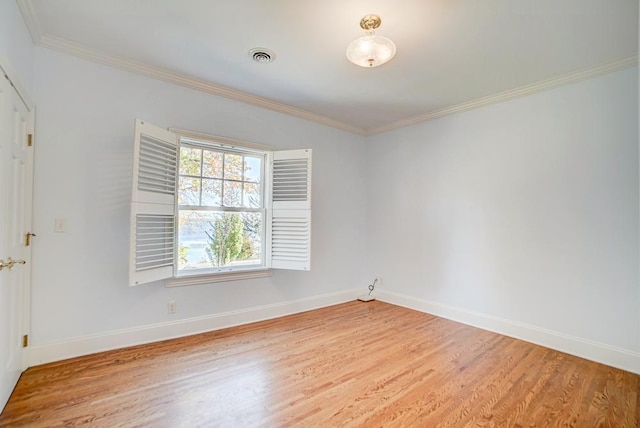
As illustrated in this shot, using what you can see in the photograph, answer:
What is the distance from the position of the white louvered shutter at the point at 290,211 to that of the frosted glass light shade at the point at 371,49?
1.51 metres

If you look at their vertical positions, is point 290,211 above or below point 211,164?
below

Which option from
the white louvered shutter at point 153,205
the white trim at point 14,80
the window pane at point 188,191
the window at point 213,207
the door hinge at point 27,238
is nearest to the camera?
the white trim at point 14,80

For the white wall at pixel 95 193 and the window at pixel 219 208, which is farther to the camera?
the window at pixel 219 208

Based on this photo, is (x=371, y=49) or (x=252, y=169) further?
(x=252, y=169)

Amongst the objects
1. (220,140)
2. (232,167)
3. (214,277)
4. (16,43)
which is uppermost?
(16,43)

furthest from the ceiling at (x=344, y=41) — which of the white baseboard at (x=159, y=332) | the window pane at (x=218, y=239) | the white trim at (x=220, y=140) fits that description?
the white baseboard at (x=159, y=332)

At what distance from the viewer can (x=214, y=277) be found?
328 cm

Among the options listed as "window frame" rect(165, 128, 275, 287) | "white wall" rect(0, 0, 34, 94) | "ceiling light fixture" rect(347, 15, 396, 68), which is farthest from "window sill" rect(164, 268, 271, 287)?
"ceiling light fixture" rect(347, 15, 396, 68)

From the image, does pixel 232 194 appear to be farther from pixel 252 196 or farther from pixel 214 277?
pixel 214 277

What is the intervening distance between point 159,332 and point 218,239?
3.53 ft

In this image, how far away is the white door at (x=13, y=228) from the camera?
1810 millimetres

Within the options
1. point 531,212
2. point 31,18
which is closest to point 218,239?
point 31,18

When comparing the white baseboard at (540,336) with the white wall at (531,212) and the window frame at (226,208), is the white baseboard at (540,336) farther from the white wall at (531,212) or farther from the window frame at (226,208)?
the window frame at (226,208)

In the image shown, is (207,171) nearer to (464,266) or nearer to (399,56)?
(399,56)
